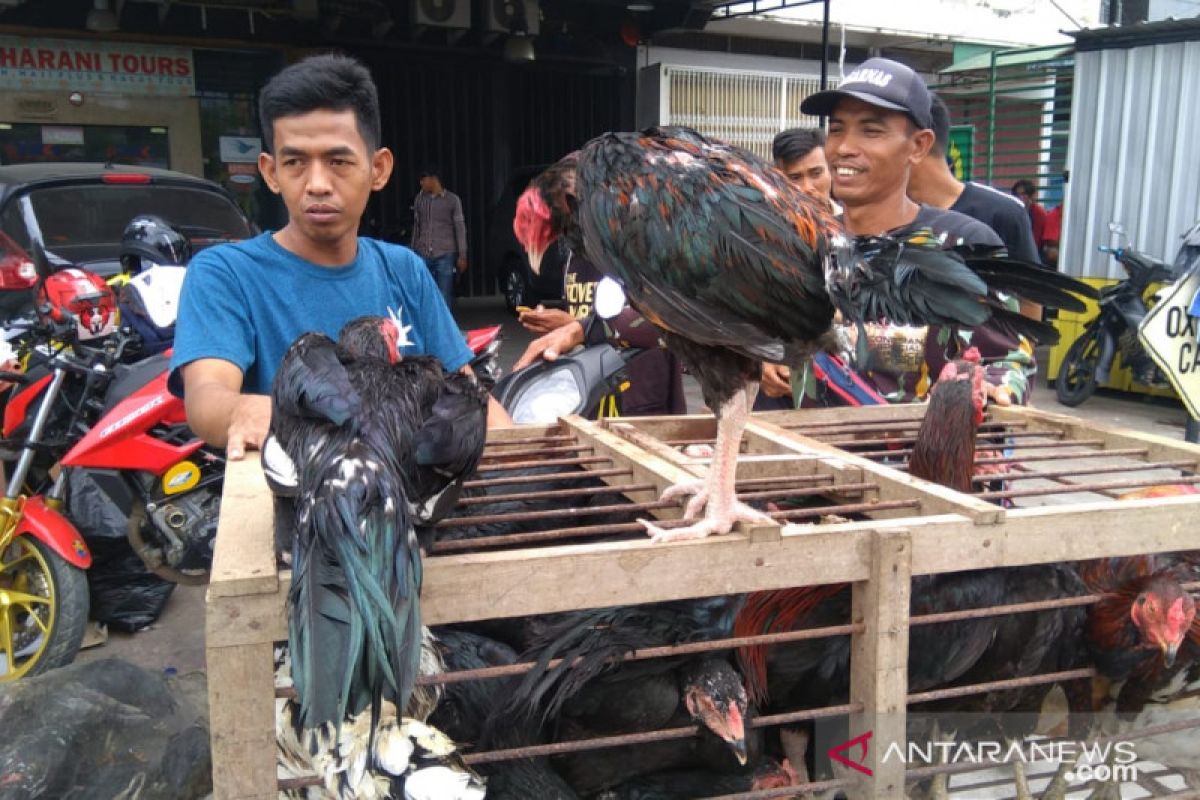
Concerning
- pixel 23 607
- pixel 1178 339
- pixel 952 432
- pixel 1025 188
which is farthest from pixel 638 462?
pixel 1025 188

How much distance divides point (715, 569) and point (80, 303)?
3178 mm

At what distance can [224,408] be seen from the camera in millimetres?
1775

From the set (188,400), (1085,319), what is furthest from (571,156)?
(1085,319)

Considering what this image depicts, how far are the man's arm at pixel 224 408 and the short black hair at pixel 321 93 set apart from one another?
50cm

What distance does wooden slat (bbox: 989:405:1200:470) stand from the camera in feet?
7.04

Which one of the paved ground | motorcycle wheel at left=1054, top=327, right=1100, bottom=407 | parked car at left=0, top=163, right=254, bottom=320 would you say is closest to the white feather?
the paved ground

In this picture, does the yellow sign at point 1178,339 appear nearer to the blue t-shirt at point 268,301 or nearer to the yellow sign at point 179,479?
the blue t-shirt at point 268,301

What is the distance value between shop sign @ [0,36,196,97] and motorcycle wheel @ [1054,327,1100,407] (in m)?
9.67

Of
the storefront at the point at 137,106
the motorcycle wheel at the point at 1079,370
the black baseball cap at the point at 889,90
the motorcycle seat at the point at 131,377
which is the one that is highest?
the storefront at the point at 137,106

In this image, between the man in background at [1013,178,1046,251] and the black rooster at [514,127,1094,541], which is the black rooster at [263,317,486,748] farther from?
the man in background at [1013,178,1046,251]

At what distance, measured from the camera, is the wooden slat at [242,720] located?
46.0 inches

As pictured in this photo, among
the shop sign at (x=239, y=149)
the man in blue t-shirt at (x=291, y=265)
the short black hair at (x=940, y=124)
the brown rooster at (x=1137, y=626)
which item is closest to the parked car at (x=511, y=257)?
the shop sign at (x=239, y=149)

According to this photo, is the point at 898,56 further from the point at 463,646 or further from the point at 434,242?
the point at 463,646

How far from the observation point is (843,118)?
264 centimetres
